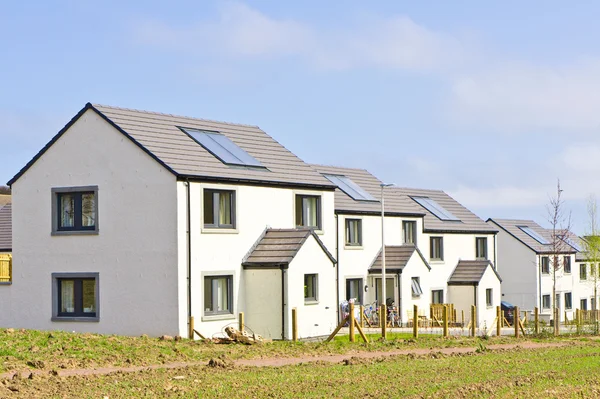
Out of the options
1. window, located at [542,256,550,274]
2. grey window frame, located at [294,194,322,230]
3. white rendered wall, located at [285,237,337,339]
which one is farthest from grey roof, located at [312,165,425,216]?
window, located at [542,256,550,274]

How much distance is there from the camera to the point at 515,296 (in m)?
71.4

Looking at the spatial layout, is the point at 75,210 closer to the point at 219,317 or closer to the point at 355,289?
the point at 219,317

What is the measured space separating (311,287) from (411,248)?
54.0ft

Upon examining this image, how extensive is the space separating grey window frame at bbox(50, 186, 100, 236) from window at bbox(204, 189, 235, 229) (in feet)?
12.3

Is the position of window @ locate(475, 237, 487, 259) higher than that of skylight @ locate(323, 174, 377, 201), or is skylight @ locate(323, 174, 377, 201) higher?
skylight @ locate(323, 174, 377, 201)

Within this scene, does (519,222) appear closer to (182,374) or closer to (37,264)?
(37,264)

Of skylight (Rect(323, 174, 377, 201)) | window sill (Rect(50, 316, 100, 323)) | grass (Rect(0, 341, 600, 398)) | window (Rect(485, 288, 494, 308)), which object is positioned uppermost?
skylight (Rect(323, 174, 377, 201))

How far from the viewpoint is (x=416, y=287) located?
172 feet

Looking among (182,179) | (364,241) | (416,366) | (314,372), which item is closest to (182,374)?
(314,372)

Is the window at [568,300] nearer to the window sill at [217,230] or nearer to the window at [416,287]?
the window at [416,287]

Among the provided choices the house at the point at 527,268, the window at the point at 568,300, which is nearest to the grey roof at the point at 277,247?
the house at the point at 527,268

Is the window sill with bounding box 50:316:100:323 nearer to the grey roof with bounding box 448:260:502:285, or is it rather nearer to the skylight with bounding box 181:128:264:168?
the skylight with bounding box 181:128:264:168

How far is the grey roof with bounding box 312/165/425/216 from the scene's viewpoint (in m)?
48.9

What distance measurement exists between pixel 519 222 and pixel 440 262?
22.3 meters
